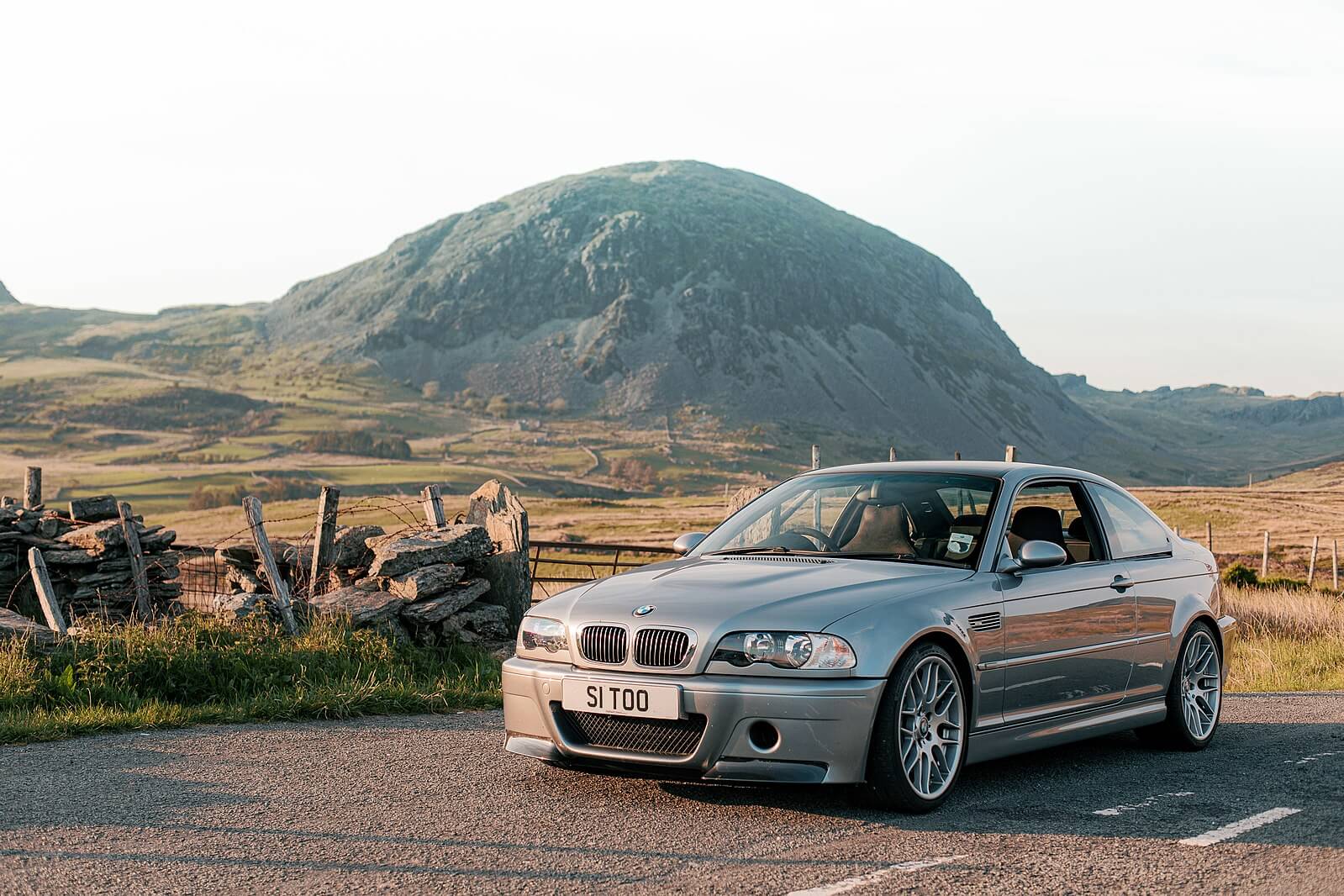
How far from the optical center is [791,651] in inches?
235

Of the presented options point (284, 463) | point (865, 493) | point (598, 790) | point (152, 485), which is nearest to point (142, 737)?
point (598, 790)

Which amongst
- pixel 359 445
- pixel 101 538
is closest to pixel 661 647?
pixel 101 538

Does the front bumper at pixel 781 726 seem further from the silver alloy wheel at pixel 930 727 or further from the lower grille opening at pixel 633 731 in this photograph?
the silver alloy wheel at pixel 930 727

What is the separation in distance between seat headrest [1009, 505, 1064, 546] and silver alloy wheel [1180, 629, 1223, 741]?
4.41 ft

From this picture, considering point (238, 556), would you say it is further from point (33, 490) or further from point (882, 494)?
point (882, 494)

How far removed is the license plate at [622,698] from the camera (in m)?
5.98

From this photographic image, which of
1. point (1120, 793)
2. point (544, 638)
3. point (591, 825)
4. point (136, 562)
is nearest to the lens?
point (591, 825)

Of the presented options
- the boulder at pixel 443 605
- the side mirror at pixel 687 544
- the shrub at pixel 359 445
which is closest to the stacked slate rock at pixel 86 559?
the boulder at pixel 443 605

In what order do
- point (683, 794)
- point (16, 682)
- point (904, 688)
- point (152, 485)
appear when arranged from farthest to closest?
point (152, 485) < point (16, 682) < point (683, 794) < point (904, 688)

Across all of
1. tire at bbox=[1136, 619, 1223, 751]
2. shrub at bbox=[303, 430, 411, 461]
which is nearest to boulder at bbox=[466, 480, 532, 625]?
tire at bbox=[1136, 619, 1223, 751]

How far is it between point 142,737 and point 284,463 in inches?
5348

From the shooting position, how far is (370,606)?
11000 mm

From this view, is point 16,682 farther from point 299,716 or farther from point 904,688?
point 904,688

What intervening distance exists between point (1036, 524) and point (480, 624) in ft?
18.2
